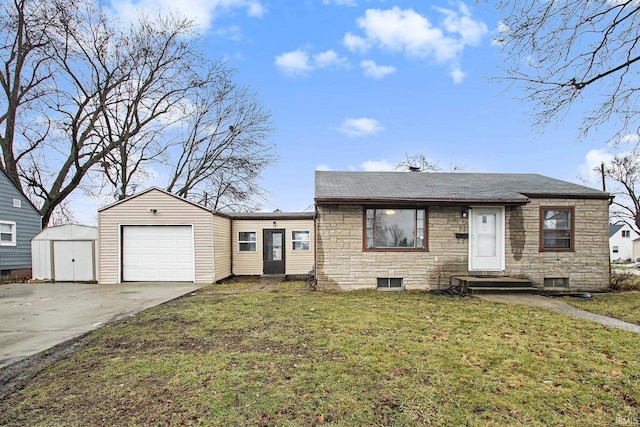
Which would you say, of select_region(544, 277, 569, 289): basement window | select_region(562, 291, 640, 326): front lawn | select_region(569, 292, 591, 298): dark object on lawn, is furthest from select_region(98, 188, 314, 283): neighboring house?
A: select_region(569, 292, 591, 298): dark object on lawn

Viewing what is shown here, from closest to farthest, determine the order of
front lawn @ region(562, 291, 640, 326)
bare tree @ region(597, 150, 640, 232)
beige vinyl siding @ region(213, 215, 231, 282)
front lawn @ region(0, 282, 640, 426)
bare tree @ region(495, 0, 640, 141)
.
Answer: front lawn @ region(0, 282, 640, 426)
bare tree @ region(495, 0, 640, 141)
front lawn @ region(562, 291, 640, 326)
beige vinyl siding @ region(213, 215, 231, 282)
bare tree @ region(597, 150, 640, 232)

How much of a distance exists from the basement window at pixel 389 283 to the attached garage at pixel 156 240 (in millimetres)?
6161

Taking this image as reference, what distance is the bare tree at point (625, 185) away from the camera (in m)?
29.2

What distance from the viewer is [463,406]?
9.88ft

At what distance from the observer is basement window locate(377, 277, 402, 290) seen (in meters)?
9.77

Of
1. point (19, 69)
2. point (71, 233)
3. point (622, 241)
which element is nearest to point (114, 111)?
point (19, 69)

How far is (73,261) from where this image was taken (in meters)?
12.9

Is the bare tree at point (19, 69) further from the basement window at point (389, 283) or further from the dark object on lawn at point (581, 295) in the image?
the dark object on lawn at point (581, 295)

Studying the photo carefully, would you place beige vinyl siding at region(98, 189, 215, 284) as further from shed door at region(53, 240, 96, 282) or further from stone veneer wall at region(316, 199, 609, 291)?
stone veneer wall at region(316, 199, 609, 291)

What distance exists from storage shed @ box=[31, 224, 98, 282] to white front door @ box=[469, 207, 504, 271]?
1346 cm

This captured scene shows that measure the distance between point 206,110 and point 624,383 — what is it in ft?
74.4

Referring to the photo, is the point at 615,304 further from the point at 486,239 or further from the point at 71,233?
the point at 71,233

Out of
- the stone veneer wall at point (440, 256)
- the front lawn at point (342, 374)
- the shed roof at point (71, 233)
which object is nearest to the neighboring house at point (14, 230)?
the shed roof at point (71, 233)

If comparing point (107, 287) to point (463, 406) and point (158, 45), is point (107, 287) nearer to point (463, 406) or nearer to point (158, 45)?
point (463, 406)
